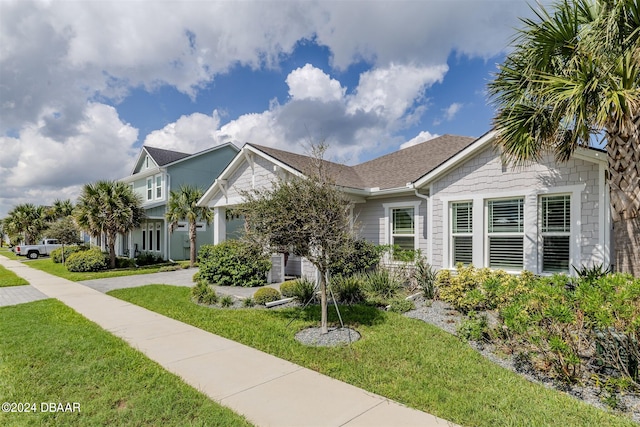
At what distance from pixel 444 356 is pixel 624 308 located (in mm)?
2357

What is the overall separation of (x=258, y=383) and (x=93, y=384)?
2110 mm

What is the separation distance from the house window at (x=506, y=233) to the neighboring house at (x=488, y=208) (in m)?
0.02

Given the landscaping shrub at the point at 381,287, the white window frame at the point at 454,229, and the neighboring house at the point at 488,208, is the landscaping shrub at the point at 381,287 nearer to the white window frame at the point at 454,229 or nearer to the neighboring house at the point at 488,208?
the neighboring house at the point at 488,208

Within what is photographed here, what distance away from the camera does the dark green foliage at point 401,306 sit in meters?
7.75

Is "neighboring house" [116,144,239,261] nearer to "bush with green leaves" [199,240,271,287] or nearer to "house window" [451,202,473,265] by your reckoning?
"bush with green leaves" [199,240,271,287]

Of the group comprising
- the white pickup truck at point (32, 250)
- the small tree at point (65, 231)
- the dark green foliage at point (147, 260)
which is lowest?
the white pickup truck at point (32, 250)

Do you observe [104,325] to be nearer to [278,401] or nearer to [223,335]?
[223,335]

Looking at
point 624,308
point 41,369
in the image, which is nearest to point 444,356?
point 624,308

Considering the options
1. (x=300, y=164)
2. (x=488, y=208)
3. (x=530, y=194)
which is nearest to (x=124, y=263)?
(x=300, y=164)

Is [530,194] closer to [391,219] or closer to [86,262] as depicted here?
[391,219]

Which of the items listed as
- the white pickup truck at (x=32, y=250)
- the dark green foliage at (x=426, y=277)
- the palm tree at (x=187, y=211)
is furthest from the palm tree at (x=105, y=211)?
the dark green foliage at (x=426, y=277)

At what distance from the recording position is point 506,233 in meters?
8.72

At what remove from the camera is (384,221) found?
39.1ft

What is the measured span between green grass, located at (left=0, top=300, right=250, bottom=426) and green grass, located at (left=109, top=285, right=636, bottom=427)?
1.69 metres
